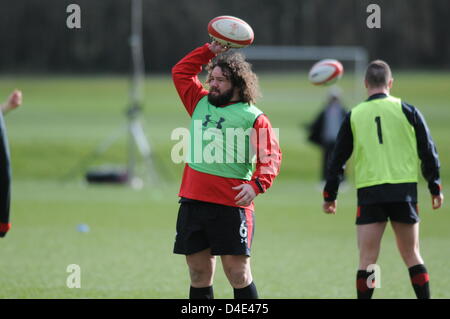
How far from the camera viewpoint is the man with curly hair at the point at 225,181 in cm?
555

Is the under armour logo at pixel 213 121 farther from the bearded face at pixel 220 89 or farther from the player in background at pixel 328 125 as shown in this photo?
the player in background at pixel 328 125

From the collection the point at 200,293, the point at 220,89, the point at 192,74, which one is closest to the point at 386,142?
the point at 220,89

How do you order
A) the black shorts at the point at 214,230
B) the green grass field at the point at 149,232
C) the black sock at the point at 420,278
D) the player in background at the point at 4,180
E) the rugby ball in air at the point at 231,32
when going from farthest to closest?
the green grass field at the point at 149,232, the black sock at the point at 420,278, the rugby ball in air at the point at 231,32, the player in background at the point at 4,180, the black shorts at the point at 214,230

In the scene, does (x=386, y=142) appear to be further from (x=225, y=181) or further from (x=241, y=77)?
(x=225, y=181)

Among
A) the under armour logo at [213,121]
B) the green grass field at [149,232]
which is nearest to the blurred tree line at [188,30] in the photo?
the green grass field at [149,232]

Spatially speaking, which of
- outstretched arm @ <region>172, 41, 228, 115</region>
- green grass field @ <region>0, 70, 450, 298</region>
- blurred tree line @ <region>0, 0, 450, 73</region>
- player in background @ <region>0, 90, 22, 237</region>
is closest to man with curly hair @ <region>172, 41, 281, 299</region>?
outstretched arm @ <region>172, 41, 228, 115</region>

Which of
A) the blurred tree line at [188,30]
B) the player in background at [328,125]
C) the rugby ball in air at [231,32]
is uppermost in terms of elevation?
the blurred tree line at [188,30]

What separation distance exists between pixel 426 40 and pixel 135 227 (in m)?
31.7

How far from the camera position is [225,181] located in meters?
5.63

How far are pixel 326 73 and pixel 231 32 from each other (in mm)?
2342

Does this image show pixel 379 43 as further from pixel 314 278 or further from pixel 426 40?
pixel 314 278
